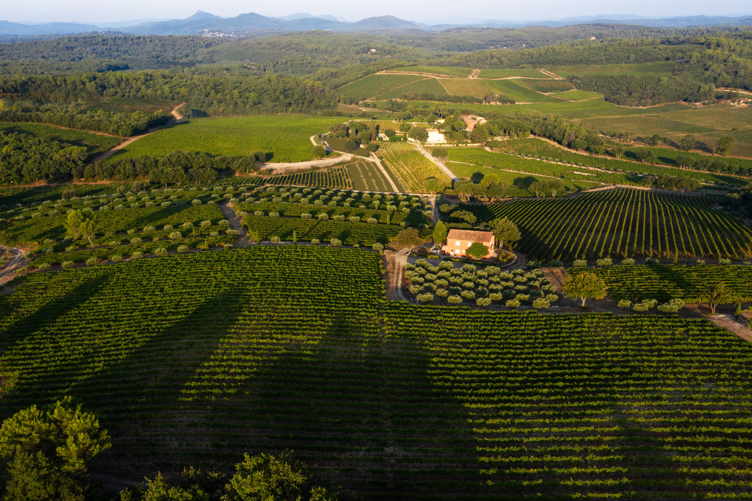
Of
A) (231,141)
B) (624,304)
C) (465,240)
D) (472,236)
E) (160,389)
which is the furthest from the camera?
(231,141)

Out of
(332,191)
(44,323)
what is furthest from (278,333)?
(332,191)

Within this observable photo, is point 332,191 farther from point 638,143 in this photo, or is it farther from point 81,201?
point 638,143

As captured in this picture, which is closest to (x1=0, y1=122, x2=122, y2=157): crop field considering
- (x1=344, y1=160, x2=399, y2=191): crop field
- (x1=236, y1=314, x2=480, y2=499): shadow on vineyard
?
(x1=344, y1=160, x2=399, y2=191): crop field

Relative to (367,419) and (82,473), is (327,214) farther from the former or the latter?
(82,473)

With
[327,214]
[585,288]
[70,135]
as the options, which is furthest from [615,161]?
[70,135]

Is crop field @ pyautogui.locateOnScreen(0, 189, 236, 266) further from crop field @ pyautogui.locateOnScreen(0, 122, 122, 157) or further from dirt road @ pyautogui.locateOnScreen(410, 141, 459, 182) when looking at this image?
dirt road @ pyautogui.locateOnScreen(410, 141, 459, 182)

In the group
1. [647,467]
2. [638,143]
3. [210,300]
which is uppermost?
[638,143]

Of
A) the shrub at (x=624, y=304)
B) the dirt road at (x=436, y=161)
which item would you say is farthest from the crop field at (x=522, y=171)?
the shrub at (x=624, y=304)
